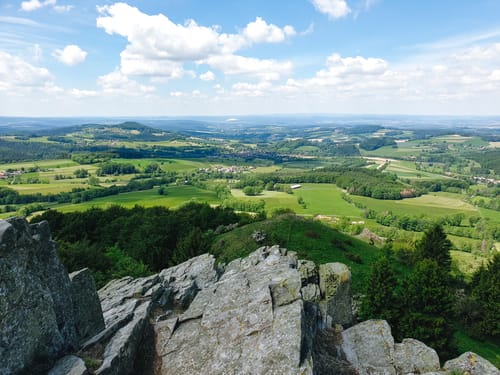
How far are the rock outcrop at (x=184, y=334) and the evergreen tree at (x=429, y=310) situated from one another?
587 inches

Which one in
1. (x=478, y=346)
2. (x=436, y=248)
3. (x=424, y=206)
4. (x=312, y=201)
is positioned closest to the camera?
(x=478, y=346)

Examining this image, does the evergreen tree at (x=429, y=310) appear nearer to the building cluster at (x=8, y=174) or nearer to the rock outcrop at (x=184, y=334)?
the rock outcrop at (x=184, y=334)

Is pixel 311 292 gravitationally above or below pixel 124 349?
below

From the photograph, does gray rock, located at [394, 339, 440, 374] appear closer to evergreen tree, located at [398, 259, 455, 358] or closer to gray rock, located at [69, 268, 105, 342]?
evergreen tree, located at [398, 259, 455, 358]

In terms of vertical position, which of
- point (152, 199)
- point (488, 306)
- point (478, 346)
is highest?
point (488, 306)

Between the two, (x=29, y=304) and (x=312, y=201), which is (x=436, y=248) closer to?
(x=29, y=304)

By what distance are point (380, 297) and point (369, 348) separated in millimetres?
15413

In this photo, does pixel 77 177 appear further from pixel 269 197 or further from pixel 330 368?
pixel 330 368

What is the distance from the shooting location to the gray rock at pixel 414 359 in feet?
59.6

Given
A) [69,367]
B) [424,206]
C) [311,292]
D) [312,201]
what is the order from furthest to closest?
1. [424,206]
2. [312,201]
3. [311,292]
4. [69,367]

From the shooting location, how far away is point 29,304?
13.0m

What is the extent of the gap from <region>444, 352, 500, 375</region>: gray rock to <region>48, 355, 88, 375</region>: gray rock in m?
19.8

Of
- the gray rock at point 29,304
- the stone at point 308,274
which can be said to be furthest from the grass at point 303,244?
the gray rock at point 29,304

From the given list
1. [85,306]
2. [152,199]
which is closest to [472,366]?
[85,306]
